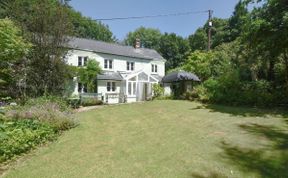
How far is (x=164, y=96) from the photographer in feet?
90.7

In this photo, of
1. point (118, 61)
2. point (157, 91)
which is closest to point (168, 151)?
point (157, 91)

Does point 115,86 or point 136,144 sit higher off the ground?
point 115,86

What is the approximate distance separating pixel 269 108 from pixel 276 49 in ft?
13.2

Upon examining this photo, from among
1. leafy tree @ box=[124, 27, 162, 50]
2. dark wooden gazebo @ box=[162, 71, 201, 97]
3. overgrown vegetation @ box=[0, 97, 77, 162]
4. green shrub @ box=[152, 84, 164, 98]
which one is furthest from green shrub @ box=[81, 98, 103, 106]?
leafy tree @ box=[124, 27, 162, 50]

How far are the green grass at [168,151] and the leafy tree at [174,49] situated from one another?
1781 inches

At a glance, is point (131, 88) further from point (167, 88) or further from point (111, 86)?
point (167, 88)

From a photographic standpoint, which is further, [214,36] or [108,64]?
[214,36]

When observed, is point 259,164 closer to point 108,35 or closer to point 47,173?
point 47,173

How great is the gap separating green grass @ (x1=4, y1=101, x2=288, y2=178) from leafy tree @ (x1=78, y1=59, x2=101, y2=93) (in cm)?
1327

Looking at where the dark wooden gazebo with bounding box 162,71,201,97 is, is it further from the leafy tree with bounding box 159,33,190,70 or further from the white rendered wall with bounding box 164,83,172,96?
the leafy tree with bounding box 159,33,190,70

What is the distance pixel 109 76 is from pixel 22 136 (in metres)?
19.1

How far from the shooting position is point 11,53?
1636cm

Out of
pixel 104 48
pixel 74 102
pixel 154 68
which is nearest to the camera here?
pixel 74 102

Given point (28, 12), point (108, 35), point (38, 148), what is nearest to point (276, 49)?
point (38, 148)
